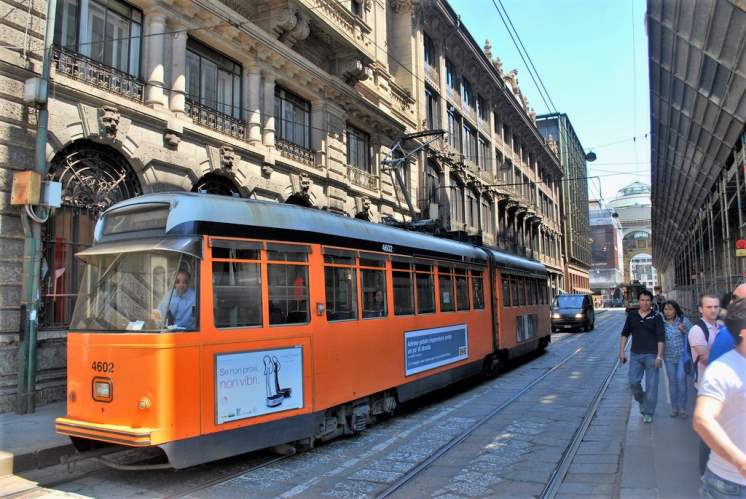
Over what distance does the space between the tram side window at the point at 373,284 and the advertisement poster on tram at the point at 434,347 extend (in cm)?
92

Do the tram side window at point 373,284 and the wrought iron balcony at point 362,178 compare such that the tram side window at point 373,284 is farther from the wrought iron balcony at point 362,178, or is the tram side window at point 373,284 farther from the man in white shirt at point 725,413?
the wrought iron balcony at point 362,178

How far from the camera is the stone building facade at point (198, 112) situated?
9625 mm

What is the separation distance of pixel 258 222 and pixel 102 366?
2.13 metres

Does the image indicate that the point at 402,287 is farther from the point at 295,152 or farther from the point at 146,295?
the point at 295,152

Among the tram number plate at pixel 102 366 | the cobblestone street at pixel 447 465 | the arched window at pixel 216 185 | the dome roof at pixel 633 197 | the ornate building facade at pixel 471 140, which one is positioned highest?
the dome roof at pixel 633 197

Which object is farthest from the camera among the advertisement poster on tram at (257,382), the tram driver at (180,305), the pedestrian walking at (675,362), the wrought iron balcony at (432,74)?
the wrought iron balcony at (432,74)

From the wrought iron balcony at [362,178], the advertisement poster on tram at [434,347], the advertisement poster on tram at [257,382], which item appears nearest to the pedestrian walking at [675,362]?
the advertisement poster on tram at [434,347]

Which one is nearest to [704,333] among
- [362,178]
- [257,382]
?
[257,382]

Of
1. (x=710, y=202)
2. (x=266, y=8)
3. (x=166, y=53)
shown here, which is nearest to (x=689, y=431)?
(x=166, y=53)

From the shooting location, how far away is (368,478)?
587 centimetres

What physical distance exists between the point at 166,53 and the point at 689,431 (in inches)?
470

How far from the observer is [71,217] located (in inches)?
411

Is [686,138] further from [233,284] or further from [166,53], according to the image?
[233,284]

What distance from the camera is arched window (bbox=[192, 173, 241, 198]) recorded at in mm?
13367
